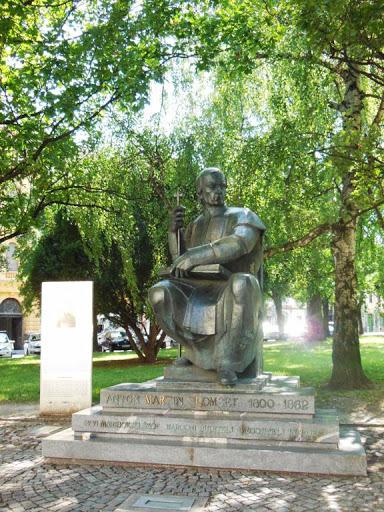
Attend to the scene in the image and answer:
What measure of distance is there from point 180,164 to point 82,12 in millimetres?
4224

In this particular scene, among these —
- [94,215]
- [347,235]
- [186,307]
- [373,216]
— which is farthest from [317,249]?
[186,307]

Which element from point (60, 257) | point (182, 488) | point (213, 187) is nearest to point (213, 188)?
point (213, 187)

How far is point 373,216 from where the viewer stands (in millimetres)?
15594

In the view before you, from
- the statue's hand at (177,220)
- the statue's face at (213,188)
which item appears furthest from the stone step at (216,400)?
the statue's face at (213,188)

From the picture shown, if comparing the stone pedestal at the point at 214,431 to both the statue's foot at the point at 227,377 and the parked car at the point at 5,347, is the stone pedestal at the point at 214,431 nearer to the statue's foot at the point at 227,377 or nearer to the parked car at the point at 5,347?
the statue's foot at the point at 227,377

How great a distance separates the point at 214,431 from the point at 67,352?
4.81 meters

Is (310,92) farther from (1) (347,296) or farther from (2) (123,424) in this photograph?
(2) (123,424)

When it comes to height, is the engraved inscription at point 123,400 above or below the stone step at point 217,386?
below

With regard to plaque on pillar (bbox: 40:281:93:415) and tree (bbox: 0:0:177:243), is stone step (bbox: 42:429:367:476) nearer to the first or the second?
plaque on pillar (bbox: 40:281:93:415)

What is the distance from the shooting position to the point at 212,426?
18.5ft

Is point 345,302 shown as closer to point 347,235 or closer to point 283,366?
point 347,235

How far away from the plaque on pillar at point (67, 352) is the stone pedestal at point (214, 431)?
3507mm

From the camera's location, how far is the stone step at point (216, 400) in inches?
224

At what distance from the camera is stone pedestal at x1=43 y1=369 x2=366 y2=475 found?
5344 mm
